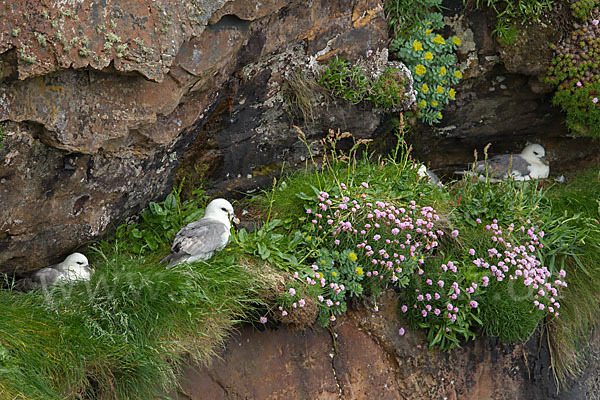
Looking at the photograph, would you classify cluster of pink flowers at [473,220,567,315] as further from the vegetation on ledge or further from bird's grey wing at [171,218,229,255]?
bird's grey wing at [171,218,229,255]

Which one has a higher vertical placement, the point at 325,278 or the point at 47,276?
the point at 47,276

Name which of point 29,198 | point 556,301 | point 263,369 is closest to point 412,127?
point 556,301

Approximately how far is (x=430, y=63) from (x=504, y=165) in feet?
3.90

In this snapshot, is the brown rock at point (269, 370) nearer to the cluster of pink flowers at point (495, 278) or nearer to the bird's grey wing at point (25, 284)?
the cluster of pink flowers at point (495, 278)

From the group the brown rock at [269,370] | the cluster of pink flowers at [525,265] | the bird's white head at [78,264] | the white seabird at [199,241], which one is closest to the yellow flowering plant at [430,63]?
the cluster of pink flowers at [525,265]

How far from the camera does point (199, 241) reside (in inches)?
178

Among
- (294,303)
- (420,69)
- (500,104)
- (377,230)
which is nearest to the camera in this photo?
(294,303)

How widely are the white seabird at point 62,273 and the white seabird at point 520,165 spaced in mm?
3374

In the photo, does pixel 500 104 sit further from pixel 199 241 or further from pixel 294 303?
pixel 199 241

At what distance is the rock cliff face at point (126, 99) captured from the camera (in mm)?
3781

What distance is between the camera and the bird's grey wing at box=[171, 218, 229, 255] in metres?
4.51

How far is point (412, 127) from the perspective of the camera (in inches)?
251

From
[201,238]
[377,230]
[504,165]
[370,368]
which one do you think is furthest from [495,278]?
[201,238]

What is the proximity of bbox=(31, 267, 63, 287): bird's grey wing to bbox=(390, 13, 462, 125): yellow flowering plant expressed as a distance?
11.1 ft
